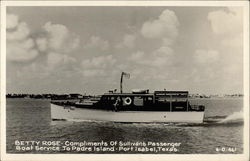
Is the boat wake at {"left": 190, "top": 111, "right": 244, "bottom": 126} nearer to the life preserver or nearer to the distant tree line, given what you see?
the life preserver

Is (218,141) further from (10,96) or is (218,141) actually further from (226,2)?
(10,96)

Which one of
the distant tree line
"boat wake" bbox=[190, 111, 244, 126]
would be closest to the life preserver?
the distant tree line

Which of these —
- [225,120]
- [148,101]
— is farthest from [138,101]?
[225,120]

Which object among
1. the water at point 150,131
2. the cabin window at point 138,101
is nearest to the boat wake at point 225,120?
the water at point 150,131

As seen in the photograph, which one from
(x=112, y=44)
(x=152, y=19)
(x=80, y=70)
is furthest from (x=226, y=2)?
(x=80, y=70)
